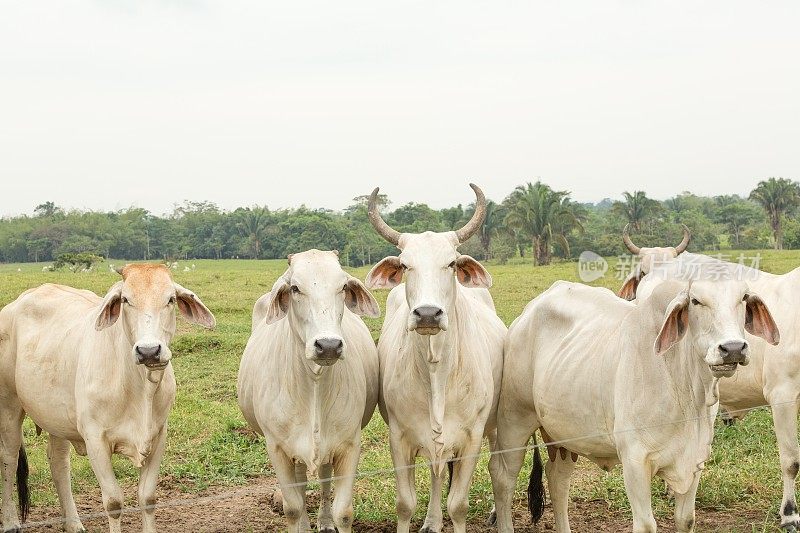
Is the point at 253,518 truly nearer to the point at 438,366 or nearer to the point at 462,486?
the point at 462,486

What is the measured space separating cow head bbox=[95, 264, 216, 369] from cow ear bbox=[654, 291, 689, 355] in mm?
2732

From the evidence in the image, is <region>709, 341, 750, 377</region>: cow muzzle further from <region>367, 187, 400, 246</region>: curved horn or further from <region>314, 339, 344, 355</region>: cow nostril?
<region>367, 187, 400, 246</region>: curved horn

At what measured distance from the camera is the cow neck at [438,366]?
17.2 ft

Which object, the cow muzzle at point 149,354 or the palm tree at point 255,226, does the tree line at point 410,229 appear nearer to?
the palm tree at point 255,226

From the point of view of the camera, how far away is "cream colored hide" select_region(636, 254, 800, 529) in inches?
246

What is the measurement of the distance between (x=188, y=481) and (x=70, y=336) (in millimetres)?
1968

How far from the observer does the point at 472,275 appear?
5559mm

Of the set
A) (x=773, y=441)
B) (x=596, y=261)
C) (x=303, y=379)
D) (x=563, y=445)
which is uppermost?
(x=596, y=261)

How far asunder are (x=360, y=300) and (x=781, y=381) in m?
3.25

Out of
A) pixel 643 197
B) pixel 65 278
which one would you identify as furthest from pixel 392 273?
pixel 643 197

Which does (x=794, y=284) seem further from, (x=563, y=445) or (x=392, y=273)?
(x=392, y=273)

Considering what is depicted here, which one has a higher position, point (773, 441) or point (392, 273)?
point (392, 273)

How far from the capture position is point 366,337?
20.0 ft

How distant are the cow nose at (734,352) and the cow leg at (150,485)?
3453 millimetres
